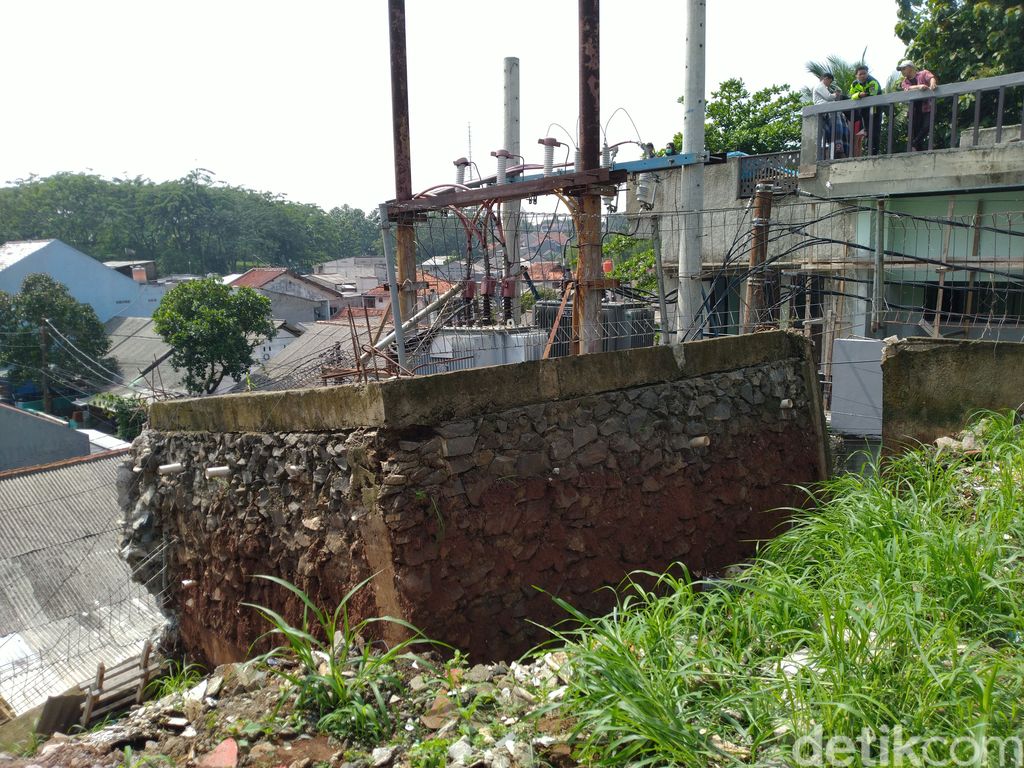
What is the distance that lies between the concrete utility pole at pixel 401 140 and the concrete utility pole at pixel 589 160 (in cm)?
289

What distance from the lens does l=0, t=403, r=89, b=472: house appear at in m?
20.8

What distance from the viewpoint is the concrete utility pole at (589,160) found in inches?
301

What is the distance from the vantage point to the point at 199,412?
18.6ft

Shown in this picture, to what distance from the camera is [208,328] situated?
2716 cm

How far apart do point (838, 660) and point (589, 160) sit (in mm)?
6153

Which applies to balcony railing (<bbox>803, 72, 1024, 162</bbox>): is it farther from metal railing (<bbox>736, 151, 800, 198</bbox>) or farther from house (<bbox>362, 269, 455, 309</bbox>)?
house (<bbox>362, 269, 455, 309</bbox>)

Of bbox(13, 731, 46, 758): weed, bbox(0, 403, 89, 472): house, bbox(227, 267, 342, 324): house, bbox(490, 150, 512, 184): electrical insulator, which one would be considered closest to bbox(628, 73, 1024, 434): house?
bbox(490, 150, 512, 184): electrical insulator

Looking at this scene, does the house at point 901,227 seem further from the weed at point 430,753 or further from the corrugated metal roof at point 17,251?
the corrugated metal roof at point 17,251

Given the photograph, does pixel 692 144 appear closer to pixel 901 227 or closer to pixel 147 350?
pixel 901 227

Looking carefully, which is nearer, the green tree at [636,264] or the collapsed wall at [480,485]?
the collapsed wall at [480,485]

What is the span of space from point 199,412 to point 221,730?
2.94 metres

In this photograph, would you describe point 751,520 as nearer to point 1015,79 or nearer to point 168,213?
point 1015,79

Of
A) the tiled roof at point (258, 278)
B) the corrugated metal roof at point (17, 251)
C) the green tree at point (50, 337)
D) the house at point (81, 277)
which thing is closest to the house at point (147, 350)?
the green tree at point (50, 337)

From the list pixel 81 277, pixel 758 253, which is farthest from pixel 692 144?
pixel 81 277
